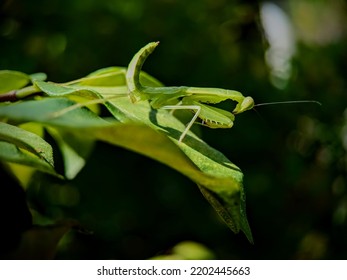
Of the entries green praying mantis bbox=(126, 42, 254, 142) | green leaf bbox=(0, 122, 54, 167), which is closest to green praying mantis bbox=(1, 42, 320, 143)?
green praying mantis bbox=(126, 42, 254, 142)

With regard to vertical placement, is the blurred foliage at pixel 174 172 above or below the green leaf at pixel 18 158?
below

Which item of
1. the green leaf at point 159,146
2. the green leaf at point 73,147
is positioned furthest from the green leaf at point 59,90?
the green leaf at point 73,147

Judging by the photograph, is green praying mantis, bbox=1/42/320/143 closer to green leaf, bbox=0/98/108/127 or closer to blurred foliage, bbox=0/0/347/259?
green leaf, bbox=0/98/108/127

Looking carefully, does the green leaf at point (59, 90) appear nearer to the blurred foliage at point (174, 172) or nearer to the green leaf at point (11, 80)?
the green leaf at point (11, 80)

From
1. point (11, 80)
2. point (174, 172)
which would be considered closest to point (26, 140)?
point (11, 80)

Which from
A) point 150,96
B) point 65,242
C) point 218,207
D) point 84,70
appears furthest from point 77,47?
point 218,207

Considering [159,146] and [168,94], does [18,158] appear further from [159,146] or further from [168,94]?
[168,94]
